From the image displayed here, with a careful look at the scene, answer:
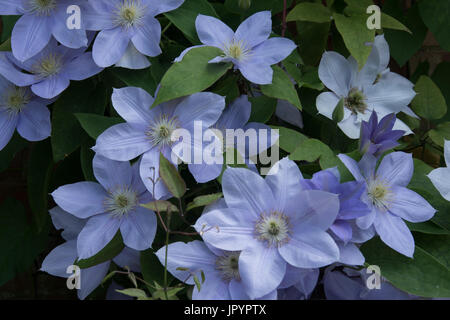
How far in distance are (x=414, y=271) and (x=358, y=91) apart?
326mm

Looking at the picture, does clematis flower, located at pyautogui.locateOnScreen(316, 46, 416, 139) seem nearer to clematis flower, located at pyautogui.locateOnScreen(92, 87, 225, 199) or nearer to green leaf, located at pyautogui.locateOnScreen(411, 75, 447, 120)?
green leaf, located at pyautogui.locateOnScreen(411, 75, 447, 120)

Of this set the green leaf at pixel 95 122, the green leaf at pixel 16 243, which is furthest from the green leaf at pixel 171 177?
the green leaf at pixel 16 243

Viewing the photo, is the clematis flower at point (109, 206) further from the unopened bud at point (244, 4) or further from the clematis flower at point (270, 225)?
the unopened bud at point (244, 4)

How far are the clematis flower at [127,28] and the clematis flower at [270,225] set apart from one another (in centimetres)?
24

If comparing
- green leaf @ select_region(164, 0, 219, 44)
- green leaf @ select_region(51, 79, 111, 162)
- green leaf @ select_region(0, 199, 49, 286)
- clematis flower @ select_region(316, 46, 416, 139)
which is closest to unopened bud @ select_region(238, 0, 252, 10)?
green leaf @ select_region(164, 0, 219, 44)

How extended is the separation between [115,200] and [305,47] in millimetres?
431

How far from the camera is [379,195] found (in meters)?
0.77

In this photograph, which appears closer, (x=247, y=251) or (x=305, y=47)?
(x=247, y=251)

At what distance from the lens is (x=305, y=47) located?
0.96 meters

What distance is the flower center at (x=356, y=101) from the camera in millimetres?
925

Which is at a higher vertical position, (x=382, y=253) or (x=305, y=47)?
(x=305, y=47)

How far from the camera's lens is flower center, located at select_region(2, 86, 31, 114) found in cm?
85
